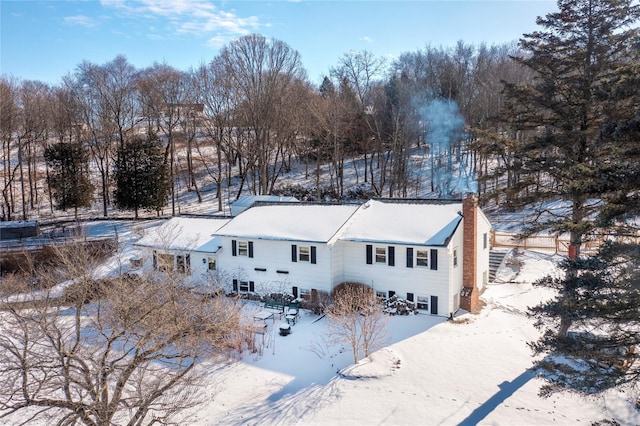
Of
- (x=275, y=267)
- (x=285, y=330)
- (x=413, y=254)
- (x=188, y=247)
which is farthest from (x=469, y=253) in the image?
(x=188, y=247)

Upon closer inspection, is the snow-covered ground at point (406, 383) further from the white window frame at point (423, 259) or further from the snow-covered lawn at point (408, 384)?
the white window frame at point (423, 259)

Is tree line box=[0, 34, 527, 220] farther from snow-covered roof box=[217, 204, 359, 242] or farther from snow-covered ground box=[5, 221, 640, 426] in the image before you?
snow-covered ground box=[5, 221, 640, 426]

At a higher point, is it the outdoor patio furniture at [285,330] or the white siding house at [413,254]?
the white siding house at [413,254]

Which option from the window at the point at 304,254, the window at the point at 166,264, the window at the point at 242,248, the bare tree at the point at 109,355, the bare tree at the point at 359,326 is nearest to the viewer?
the bare tree at the point at 109,355

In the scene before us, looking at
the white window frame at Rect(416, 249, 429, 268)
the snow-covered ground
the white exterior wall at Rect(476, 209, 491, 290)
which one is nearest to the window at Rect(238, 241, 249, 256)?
the snow-covered ground

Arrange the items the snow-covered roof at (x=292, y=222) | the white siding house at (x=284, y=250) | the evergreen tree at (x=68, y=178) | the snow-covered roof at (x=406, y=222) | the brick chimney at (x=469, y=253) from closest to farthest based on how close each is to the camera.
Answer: the snow-covered roof at (x=406, y=222) → the brick chimney at (x=469, y=253) → the white siding house at (x=284, y=250) → the snow-covered roof at (x=292, y=222) → the evergreen tree at (x=68, y=178)

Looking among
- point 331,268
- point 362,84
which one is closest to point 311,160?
point 362,84

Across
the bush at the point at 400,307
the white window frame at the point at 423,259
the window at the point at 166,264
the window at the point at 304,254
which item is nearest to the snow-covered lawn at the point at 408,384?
the bush at the point at 400,307
